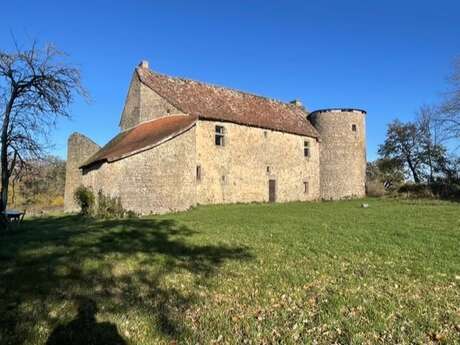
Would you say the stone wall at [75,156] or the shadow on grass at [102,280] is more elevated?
the stone wall at [75,156]

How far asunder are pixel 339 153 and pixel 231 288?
27.9m

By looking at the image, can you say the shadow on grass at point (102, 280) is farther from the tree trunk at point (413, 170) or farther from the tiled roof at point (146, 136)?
the tree trunk at point (413, 170)

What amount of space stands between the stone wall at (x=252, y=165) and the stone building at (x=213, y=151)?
2.6 inches

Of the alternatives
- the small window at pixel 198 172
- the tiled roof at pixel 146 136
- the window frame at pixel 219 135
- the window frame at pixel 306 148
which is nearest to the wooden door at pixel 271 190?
the window frame at pixel 306 148

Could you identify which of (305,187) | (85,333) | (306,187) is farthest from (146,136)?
(85,333)

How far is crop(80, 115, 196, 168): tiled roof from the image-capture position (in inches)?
866

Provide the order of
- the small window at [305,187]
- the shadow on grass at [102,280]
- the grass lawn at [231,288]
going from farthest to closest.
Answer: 1. the small window at [305,187]
2. the shadow on grass at [102,280]
3. the grass lawn at [231,288]

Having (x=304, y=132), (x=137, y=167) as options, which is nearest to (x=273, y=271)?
(x=137, y=167)

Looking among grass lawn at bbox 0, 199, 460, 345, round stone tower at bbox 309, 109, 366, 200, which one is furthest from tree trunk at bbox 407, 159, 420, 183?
grass lawn at bbox 0, 199, 460, 345

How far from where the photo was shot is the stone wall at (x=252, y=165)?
26078 mm

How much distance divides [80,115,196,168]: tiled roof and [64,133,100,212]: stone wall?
1905 mm

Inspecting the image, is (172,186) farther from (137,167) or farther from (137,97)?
(137,97)

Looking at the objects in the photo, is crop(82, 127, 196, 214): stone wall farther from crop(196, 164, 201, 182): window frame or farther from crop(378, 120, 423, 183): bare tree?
crop(378, 120, 423, 183): bare tree

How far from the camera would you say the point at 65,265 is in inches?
327
